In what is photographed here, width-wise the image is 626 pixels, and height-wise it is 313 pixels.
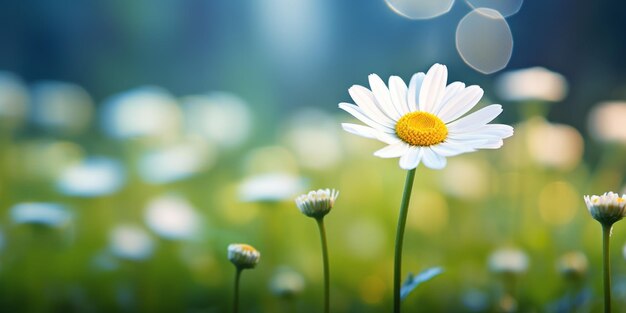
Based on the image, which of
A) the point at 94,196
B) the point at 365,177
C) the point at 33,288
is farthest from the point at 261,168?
the point at 33,288

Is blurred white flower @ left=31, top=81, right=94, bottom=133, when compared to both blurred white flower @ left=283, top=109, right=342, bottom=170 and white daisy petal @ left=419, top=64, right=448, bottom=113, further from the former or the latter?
white daisy petal @ left=419, top=64, right=448, bottom=113

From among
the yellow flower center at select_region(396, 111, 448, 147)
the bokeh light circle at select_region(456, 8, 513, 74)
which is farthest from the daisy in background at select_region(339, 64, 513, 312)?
the bokeh light circle at select_region(456, 8, 513, 74)

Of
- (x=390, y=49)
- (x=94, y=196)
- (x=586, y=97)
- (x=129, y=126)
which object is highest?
(x=390, y=49)

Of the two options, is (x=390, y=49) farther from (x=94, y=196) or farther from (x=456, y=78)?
(x=94, y=196)

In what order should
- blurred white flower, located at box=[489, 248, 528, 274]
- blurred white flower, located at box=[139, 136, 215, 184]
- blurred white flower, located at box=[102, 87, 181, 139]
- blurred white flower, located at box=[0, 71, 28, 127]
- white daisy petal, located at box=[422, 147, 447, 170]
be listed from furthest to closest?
blurred white flower, located at box=[0, 71, 28, 127] < blurred white flower, located at box=[102, 87, 181, 139] < blurred white flower, located at box=[139, 136, 215, 184] < blurred white flower, located at box=[489, 248, 528, 274] < white daisy petal, located at box=[422, 147, 447, 170]

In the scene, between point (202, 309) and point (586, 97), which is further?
point (586, 97)

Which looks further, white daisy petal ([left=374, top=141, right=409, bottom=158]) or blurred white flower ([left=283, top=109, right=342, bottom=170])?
blurred white flower ([left=283, top=109, right=342, bottom=170])

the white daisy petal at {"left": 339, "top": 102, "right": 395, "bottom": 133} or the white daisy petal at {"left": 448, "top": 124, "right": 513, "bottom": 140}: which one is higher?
the white daisy petal at {"left": 339, "top": 102, "right": 395, "bottom": 133}

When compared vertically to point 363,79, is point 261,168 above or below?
below
